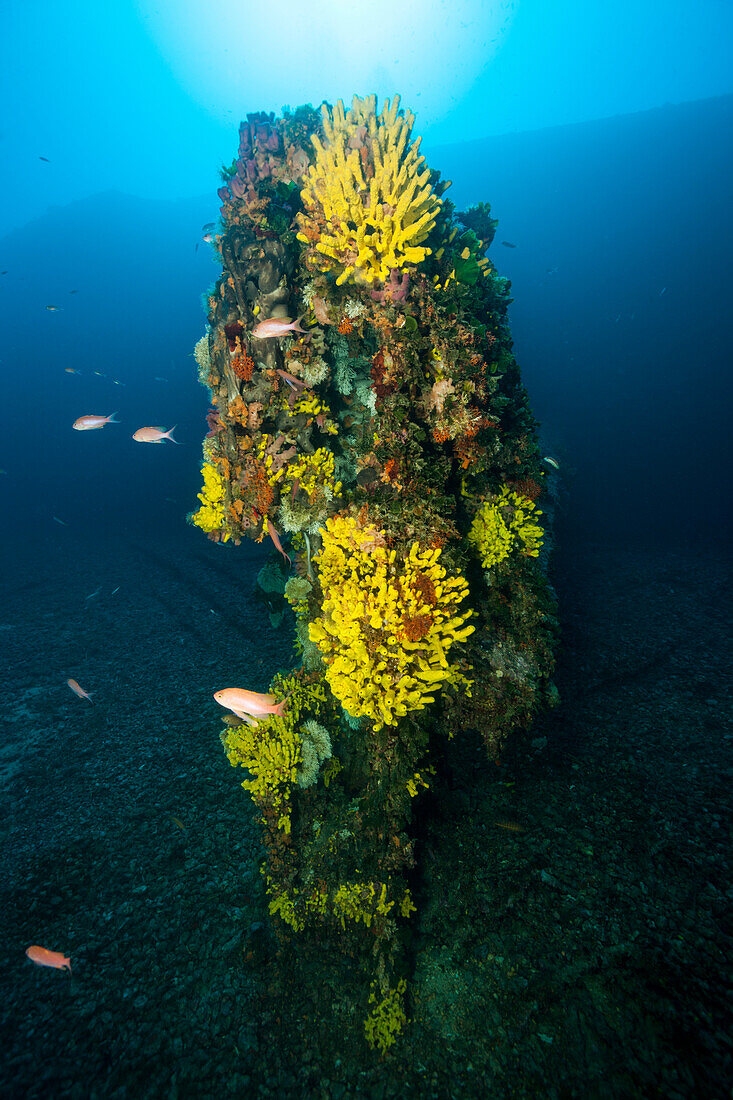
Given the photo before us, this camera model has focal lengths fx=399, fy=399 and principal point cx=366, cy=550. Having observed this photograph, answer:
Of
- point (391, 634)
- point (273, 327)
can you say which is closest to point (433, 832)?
point (391, 634)

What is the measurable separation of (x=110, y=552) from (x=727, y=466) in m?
Result: 25.7

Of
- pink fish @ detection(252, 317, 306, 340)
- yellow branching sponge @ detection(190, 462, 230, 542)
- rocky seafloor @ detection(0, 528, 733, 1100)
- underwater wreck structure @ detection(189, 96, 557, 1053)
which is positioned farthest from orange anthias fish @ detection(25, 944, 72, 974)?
pink fish @ detection(252, 317, 306, 340)

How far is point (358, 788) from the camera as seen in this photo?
504 cm

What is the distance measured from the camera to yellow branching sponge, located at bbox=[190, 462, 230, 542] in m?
5.79

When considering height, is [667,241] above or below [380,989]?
above

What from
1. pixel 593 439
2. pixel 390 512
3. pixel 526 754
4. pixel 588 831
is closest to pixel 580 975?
pixel 588 831

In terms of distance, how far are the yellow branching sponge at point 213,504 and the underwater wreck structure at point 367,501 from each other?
4 centimetres

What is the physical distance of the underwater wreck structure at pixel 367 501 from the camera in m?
4.12

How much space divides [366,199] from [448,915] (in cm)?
776

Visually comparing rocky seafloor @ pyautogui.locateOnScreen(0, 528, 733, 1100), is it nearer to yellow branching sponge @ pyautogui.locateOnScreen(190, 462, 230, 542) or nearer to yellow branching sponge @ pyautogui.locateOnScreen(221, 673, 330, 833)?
yellow branching sponge @ pyautogui.locateOnScreen(221, 673, 330, 833)

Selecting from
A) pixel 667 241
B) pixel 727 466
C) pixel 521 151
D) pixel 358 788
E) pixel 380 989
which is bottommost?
pixel 380 989

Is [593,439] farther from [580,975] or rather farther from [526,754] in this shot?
[580,975]

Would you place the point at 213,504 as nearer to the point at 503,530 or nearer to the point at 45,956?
the point at 503,530

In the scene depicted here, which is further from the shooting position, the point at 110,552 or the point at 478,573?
the point at 110,552
